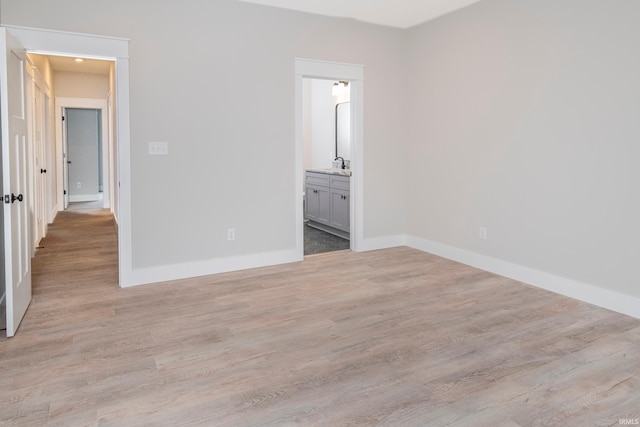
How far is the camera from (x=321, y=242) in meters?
5.75

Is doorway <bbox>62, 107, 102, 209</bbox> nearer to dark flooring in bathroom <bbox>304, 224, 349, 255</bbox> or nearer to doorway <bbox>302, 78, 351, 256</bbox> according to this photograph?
doorway <bbox>302, 78, 351, 256</bbox>

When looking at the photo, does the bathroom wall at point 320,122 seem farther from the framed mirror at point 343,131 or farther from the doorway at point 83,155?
the doorway at point 83,155

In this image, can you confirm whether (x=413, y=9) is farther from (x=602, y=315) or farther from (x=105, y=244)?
(x=105, y=244)

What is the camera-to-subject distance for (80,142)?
34.0 feet

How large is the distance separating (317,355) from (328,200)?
3771 mm

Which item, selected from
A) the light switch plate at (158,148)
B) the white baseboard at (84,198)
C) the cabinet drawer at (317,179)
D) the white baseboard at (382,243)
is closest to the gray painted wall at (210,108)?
the light switch plate at (158,148)

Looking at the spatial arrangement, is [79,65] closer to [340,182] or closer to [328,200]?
[328,200]

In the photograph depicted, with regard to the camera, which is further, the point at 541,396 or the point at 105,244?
the point at 105,244

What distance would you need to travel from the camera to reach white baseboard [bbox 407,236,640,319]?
325 cm

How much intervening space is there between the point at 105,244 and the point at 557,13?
5434 mm

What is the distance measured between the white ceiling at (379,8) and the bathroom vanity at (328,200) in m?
1.83

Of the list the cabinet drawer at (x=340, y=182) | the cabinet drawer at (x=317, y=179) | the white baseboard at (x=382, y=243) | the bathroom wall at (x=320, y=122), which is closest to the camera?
the white baseboard at (x=382, y=243)

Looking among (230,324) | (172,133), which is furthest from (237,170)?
(230,324)

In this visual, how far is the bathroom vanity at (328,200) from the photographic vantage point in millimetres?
5781
